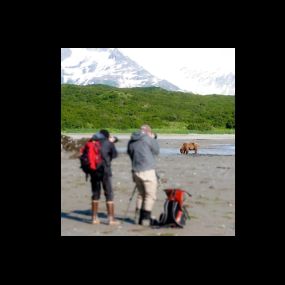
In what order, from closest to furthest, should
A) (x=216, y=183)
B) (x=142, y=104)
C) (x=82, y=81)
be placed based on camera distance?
(x=216, y=183) < (x=142, y=104) < (x=82, y=81)

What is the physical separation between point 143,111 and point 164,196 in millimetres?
74466

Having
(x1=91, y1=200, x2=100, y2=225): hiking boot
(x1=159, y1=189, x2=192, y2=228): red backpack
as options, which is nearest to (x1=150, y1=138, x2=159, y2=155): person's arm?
(x1=159, y1=189, x2=192, y2=228): red backpack

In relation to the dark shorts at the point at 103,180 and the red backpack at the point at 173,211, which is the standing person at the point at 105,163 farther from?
the red backpack at the point at 173,211

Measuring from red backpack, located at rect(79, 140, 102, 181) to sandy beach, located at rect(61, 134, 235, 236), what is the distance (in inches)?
54.0

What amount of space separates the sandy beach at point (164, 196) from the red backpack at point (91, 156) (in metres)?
1.37

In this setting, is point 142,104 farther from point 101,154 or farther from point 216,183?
point 101,154

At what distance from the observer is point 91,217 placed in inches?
613

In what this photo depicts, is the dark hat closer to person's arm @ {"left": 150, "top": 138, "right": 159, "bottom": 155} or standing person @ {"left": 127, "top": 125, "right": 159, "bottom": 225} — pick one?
standing person @ {"left": 127, "top": 125, "right": 159, "bottom": 225}

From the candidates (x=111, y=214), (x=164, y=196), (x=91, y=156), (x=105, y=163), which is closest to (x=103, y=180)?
(x=105, y=163)

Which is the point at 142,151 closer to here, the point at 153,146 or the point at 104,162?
the point at 153,146

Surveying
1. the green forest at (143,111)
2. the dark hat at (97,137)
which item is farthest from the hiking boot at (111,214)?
the green forest at (143,111)

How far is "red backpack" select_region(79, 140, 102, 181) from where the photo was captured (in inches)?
548
